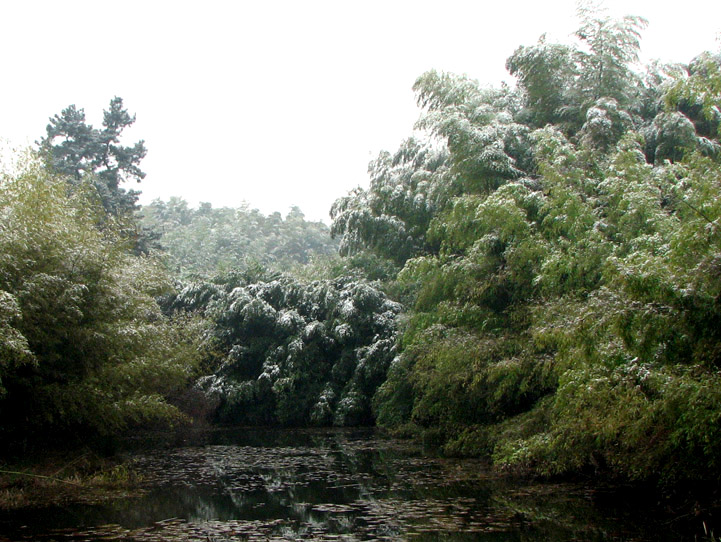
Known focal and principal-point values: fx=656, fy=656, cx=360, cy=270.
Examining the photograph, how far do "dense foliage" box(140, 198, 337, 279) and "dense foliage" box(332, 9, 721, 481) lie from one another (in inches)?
1055

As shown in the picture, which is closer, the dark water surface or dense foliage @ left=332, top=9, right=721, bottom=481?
dense foliage @ left=332, top=9, right=721, bottom=481

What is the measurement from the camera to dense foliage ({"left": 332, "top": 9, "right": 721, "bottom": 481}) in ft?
23.3

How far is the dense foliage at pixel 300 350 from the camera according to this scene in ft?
77.0

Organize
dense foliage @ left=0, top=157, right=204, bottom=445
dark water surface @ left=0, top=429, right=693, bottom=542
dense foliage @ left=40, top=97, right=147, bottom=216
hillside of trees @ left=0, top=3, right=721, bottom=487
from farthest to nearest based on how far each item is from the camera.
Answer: dense foliage @ left=40, top=97, right=147, bottom=216 < dense foliage @ left=0, top=157, right=204, bottom=445 < dark water surface @ left=0, top=429, right=693, bottom=542 < hillside of trees @ left=0, top=3, right=721, bottom=487

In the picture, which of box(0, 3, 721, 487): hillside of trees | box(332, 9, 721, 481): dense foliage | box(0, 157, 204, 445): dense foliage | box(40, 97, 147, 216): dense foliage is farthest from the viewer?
box(40, 97, 147, 216): dense foliage

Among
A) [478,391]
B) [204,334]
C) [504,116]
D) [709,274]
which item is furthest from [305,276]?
[709,274]

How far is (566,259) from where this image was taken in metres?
11.5

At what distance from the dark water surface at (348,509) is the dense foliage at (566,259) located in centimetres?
68

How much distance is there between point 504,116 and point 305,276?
53.9 feet

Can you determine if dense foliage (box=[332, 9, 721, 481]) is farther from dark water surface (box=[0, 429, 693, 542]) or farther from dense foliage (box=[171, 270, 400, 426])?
dense foliage (box=[171, 270, 400, 426])

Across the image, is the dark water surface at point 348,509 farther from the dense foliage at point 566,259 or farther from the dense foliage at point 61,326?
the dense foliage at point 61,326

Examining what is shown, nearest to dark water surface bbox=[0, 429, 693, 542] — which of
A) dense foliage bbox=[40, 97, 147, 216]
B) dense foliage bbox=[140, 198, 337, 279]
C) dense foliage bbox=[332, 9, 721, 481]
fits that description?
dense foliage bbox=[332, 9, 721, 481]

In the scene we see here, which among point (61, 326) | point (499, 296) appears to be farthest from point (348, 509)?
point (499, 296)

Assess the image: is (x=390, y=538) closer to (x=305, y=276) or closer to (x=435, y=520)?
(x=435, y=520)
